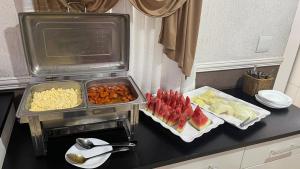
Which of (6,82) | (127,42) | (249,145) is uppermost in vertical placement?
(127,42)

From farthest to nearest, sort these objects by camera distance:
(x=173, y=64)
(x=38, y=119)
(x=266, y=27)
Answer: (x=266, y=27)
(x=173, y=64)
(x=38, y=119)

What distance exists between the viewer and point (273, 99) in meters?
1.25

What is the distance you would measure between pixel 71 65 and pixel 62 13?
0.23m

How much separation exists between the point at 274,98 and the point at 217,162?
1.92ft

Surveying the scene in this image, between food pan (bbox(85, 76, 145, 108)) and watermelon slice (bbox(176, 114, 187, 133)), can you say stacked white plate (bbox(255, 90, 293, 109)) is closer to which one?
watermelon slice (bbox(176, 114, 187, 133))

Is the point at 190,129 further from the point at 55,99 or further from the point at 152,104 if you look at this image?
the point at 55,99

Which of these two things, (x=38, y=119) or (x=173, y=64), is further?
(x=173, y=64)

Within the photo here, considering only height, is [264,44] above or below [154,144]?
above

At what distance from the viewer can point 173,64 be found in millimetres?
1212

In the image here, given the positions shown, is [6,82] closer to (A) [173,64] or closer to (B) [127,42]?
(B) [127,42]

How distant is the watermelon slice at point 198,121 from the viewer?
3.17ft

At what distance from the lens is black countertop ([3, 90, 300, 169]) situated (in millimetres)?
790

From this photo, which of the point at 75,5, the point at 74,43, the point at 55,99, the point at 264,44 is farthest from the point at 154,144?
the point at 264,44

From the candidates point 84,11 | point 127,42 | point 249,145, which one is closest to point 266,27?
point 249,145
